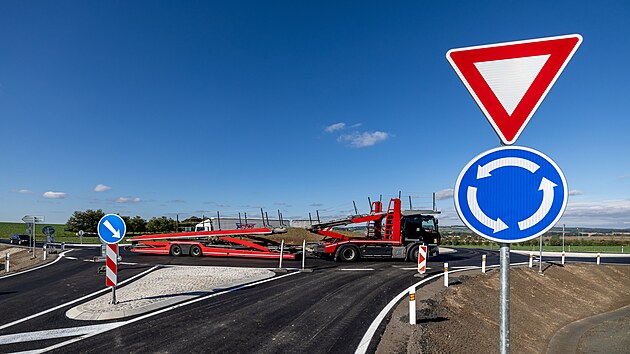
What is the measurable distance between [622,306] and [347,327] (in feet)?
54.9

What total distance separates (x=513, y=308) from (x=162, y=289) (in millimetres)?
11790

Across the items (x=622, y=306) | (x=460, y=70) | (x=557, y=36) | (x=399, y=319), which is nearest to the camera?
(x=557, y=36)

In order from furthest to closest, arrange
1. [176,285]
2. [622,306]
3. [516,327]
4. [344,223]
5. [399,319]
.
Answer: [344,223] → [622,306] → [176,285] → [516,327] → [399,319]

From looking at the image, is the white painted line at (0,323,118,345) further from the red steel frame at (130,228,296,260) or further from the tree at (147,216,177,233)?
the tree at (147,216,177,233)

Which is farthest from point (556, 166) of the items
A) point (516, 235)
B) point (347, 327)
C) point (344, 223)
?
point (344, 223)

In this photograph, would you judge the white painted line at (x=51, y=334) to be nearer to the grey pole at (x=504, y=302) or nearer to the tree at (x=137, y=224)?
the grey pole at (x=504, y=302)

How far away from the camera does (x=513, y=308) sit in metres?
12.6

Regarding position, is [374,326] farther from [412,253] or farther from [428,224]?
[428,224]

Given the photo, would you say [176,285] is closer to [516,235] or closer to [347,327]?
[347,327]

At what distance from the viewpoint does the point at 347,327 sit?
24.9 ft

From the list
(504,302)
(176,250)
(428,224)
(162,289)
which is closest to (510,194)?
(504,302)

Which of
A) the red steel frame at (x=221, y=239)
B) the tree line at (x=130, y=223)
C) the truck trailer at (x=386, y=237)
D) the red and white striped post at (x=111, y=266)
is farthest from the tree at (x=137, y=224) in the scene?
the red and white striped post at (x=111, y=266)

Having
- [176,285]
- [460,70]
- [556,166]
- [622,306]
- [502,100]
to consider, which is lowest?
[622,306]

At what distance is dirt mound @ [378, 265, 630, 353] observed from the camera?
24.3 feet
